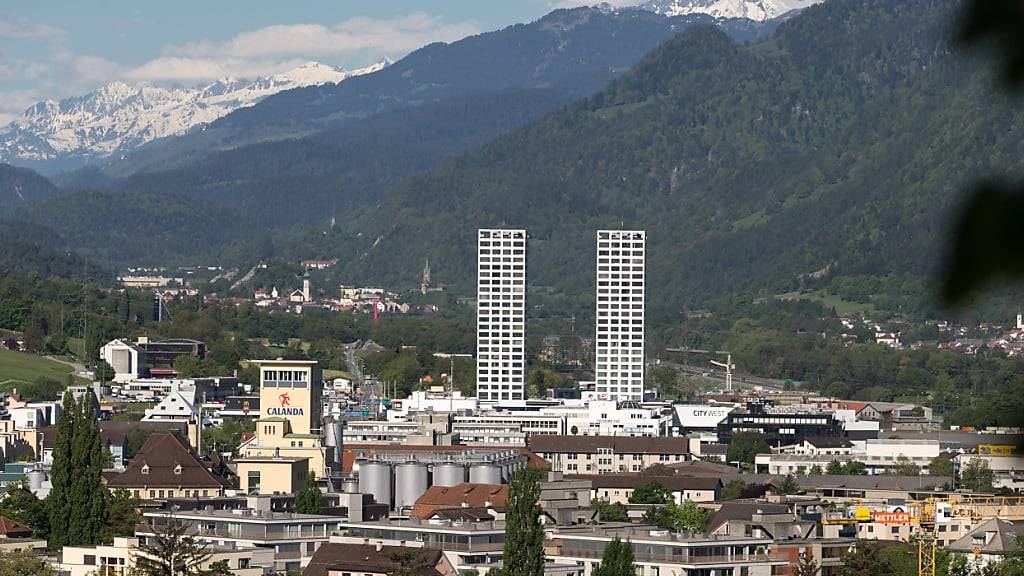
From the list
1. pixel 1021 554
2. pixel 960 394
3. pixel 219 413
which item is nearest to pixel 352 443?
pixel 219 413

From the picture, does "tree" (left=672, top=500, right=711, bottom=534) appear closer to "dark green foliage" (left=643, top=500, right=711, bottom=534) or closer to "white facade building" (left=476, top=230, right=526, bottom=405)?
"dark green foliage" (left=643, top=500, right=711, bottom=534)

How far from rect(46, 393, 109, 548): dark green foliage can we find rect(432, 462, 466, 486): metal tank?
41.6ft

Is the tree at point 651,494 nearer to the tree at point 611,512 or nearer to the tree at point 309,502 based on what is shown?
Answer: the tree at point 611,512

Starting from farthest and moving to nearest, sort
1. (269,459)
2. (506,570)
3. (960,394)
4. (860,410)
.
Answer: (960,394)
(860,410)
(269,459)
(506,570)

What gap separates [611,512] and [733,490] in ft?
49.9

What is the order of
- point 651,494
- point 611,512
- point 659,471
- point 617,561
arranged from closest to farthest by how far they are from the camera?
point 617,561 < point 611,512 < point 651,494 < point 659,471

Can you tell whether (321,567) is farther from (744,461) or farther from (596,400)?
(596,400)

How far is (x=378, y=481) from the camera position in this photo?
75.6 meters

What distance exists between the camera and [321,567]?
49438 mm

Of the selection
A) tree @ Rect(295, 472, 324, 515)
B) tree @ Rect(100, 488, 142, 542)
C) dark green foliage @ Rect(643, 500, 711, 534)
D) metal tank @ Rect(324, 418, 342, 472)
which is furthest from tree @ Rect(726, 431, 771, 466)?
tree @ Rect(295, 472, 324, 515)

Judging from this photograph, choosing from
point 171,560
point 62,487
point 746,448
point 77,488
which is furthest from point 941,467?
point 171,560

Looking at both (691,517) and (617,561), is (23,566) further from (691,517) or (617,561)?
(691,517)

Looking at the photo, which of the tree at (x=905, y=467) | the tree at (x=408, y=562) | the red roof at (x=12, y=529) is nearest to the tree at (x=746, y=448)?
the tree at (x=905, y=467)

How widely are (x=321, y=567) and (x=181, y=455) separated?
35.9 metres
